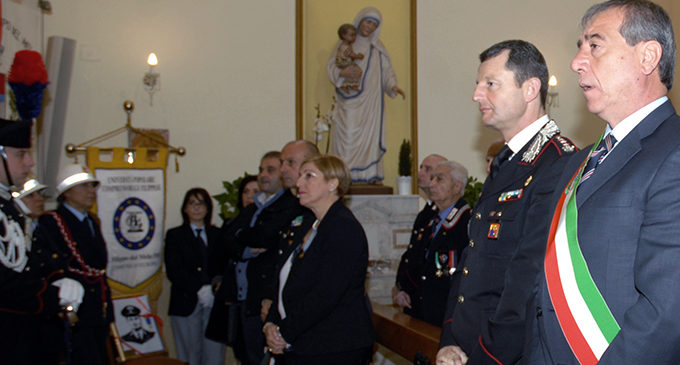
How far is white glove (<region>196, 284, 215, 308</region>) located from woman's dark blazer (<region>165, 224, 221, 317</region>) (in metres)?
0.03

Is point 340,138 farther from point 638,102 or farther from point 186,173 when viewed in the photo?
point 638,102

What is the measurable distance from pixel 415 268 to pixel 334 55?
3142 mm

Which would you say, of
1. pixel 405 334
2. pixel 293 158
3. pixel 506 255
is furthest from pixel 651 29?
pixel 293 158

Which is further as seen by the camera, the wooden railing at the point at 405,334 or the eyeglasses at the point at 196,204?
the eyeglasses at the point at 196,204

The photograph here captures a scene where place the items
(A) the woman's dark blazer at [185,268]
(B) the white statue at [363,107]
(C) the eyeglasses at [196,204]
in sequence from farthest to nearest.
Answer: (B) the white statue at [363,107] < (C) the eyeglasses at [196,204] < (A) the woman's dark blazer at [185,268]

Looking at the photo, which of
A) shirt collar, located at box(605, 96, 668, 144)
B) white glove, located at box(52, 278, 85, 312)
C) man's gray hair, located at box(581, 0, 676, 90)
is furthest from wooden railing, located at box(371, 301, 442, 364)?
white glove, located at box(52, 278, 85, 312)

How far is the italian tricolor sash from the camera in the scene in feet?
3.51

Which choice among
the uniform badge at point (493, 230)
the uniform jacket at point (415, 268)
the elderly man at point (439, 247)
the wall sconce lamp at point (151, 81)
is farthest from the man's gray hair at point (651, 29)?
the wall sconce lamp at point (151, 81)

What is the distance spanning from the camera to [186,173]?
5367 mm

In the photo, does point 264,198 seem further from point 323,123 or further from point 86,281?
point 323,123

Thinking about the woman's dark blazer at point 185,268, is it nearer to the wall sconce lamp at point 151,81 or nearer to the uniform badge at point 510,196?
the wall sconce lamp at point 151,81

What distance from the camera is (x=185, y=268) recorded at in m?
4.14

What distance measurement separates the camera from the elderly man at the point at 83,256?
3.05 m

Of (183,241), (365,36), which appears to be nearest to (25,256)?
(183,241)
